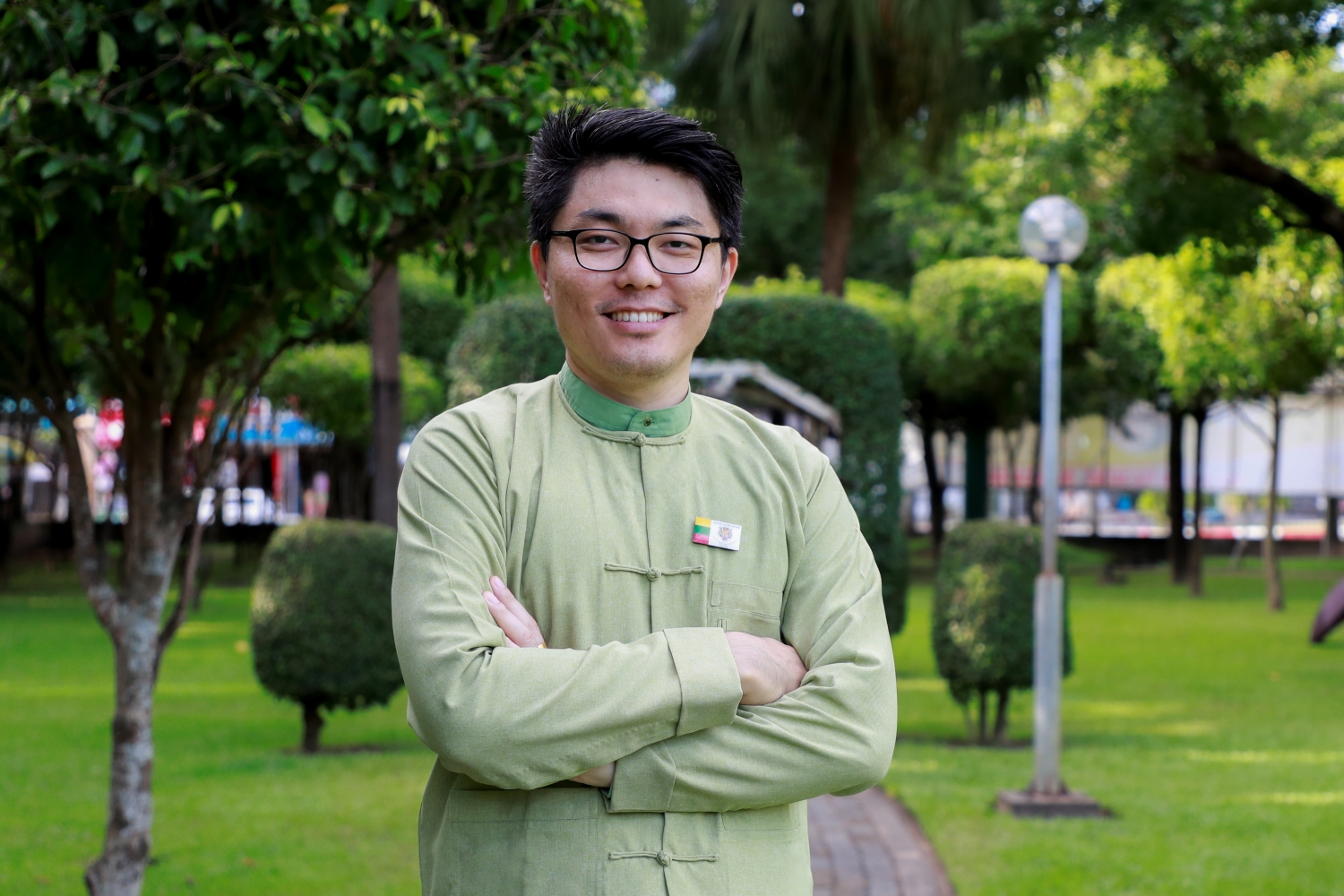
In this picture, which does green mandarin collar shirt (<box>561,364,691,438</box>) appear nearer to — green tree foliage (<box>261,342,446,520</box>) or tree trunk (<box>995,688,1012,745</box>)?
tree trunk (<box>995,688,1012,745</box>)

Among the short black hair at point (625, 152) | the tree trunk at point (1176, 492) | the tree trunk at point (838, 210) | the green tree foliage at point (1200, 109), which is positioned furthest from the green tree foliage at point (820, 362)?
the tree trunk at point (1176, 492)

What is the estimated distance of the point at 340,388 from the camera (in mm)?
20484

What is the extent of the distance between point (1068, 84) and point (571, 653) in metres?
20.0

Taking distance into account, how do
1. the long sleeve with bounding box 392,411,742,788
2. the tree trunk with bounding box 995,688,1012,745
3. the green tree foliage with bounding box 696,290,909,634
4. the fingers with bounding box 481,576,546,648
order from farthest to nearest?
the green tree foliage with bounding box 696,290,909,634 → the tree trunk with bounding box 995,688,1012,745 → the fingers with bounding box 481,576,546,648 → the long sleeve with bounding box 392,411,742,788

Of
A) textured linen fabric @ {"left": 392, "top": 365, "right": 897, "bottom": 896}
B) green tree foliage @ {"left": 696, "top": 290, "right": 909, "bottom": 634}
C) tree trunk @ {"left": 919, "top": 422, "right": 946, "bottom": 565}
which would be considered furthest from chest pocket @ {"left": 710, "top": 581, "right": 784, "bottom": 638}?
tree trunk @ {"left": 919, "top": 422, "right": 946, "bottom": 565}

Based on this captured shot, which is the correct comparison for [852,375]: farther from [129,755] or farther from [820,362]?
[129,755]

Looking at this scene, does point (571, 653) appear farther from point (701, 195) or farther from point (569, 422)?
point (701, 195)

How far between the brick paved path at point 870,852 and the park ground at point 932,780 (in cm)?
13

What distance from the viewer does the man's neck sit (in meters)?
2.05

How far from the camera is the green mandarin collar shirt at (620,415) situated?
206cm

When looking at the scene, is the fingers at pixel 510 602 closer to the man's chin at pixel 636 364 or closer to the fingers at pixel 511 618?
the fingers at pixel 511 618

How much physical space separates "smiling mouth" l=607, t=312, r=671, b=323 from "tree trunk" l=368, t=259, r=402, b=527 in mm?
8945

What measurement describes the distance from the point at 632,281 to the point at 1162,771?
755 centimetres

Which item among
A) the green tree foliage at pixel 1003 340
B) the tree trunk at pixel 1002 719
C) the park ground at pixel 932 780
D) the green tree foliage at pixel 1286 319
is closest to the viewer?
the park ground at pixel 932 780
